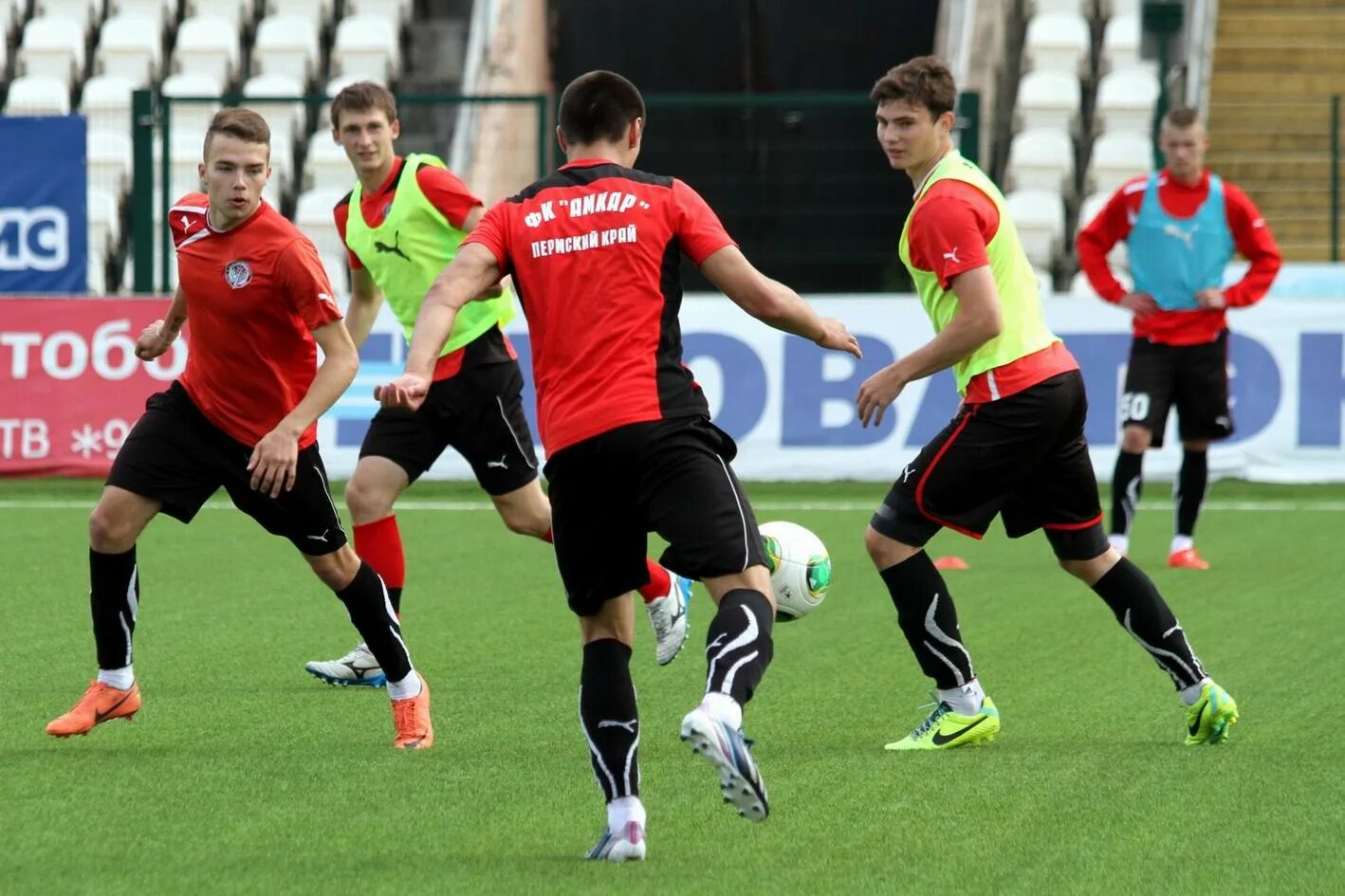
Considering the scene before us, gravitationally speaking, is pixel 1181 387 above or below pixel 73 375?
above

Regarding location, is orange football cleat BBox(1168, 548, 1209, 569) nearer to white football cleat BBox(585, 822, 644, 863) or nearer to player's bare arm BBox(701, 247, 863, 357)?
player's bare arm BBox(701, 247, 863, 357)

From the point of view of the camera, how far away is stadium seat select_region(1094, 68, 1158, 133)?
20219 mm

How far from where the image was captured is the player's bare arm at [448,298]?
4.80 m

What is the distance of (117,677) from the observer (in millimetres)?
6461

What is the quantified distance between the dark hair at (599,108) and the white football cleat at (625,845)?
5.10 ft

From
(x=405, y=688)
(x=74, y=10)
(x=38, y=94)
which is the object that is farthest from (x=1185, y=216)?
(x=74, y=10)

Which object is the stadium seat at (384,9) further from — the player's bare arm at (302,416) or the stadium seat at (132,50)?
the player's bare arm at (302,416)

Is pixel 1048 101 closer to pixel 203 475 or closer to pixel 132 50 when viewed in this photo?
pixel 132 50

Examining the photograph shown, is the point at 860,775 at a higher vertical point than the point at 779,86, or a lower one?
lower

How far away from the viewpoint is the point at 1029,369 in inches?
249

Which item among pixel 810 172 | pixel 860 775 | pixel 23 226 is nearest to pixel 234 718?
pixel 860 775

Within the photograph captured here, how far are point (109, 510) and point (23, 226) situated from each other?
388 inches

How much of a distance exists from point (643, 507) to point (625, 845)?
2.47ft

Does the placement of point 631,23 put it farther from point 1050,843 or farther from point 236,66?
point 1050,843
